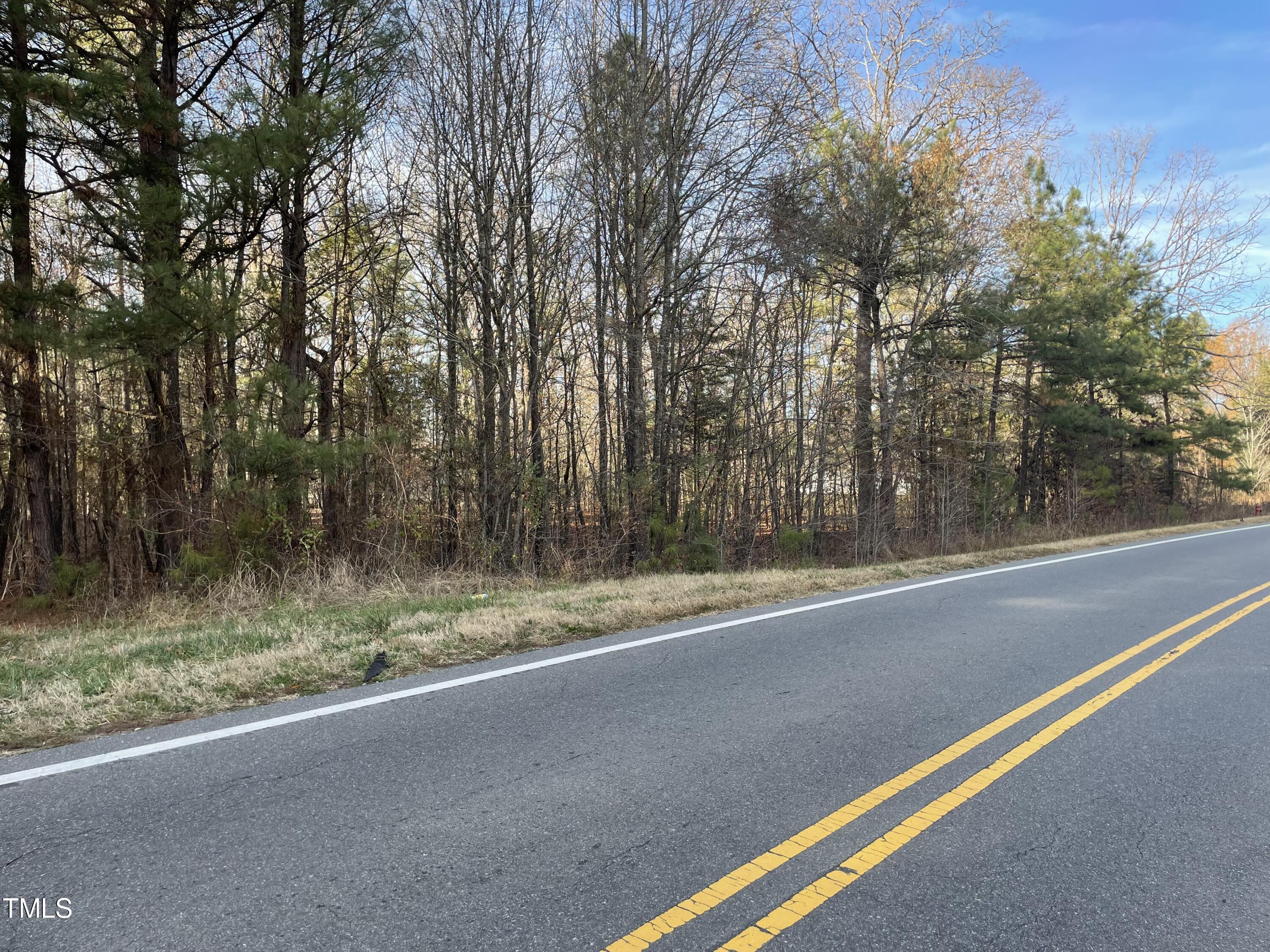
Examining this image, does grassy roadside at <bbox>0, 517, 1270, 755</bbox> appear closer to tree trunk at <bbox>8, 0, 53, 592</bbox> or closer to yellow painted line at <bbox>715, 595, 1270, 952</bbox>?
tree trunk at <bbox>8, 0, 53, 592</bbox>

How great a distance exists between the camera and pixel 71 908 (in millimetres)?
2518

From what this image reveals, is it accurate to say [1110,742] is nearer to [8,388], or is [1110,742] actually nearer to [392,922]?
[392,922]

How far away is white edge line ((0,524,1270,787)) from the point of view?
12.1ft

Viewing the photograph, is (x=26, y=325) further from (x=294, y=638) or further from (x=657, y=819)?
(x=657, y=819)

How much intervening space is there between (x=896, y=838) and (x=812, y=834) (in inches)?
13.1

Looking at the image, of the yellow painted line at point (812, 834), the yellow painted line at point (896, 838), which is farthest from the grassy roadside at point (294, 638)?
the yellow painted line at point (896, 838)

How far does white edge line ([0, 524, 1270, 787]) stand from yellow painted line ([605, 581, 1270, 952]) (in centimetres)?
266

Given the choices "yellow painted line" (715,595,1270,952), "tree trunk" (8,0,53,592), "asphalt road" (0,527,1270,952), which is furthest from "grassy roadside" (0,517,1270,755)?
"yellow painted line" (715,595,1270,952)

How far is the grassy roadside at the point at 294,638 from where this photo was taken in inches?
182

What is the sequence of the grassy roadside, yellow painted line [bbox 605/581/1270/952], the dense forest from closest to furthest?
yellow painted line [bbox 605/581/1270/952], the grassy roadside, the dense forest

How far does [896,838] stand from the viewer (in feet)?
10.0

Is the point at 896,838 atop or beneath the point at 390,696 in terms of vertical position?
beneath

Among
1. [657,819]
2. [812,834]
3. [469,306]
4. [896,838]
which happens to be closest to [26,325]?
[469,306]

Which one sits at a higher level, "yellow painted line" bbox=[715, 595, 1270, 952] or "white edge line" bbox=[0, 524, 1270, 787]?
"white edge line" bbox=[0, 524, 1270, 787]
